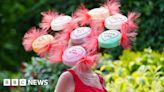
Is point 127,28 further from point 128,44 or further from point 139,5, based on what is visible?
point 139,5

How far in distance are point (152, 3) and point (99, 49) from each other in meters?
4.24

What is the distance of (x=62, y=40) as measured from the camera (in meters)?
3.43

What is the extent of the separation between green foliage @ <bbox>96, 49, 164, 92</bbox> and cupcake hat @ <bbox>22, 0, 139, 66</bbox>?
5.45 ft

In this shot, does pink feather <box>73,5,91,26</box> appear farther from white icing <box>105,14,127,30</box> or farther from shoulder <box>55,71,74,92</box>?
shoulder <box>55,71,74,92</box>

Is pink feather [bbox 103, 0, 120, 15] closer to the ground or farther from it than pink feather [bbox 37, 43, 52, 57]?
farther from it

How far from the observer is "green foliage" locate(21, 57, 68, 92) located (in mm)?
5961

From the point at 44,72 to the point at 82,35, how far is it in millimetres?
2845

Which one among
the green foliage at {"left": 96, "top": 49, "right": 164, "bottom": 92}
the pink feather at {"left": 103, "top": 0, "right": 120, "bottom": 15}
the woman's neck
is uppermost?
the pink feather at {"left": 103, "top": 0, "right": 120, "bottom": 15}

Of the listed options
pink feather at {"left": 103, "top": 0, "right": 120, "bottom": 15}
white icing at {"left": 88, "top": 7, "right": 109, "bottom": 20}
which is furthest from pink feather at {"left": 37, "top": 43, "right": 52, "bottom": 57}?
pink feather at {"left": 103, "top": 0, "right": 120, "bottom": 15}

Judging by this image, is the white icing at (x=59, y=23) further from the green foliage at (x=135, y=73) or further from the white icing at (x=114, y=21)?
the green foliage at (x=135, y=73)

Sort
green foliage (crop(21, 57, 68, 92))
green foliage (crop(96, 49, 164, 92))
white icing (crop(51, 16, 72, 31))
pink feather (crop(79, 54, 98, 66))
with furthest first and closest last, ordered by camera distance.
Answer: green foliage (crop(21, 57, 68, 92)), green foliage (crop(96, 49, 164, 92)), white icing (crop(51, 16, 72, 31)), pink feather (crop(79, 54, 98, 66))

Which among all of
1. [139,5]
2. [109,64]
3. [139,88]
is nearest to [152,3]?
[139,5]

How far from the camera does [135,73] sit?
5.51m

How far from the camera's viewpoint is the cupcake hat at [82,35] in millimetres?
3299
